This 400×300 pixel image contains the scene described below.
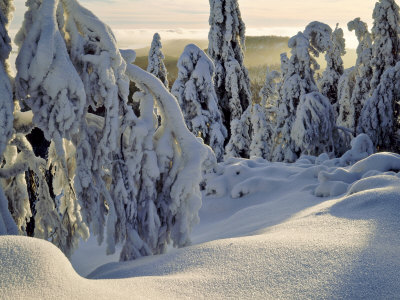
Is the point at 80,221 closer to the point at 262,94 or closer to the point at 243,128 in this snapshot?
the point at 243,128

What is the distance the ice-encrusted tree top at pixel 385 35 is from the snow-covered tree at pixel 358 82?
1.02 m

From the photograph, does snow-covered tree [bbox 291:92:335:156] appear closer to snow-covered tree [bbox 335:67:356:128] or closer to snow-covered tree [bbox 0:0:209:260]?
snow-covered tree [bbox 335:67:356:128]

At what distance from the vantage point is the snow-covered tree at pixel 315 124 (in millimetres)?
13375

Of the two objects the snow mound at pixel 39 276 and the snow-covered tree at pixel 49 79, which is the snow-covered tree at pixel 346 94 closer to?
the snow-covered tree at pixel 49 79

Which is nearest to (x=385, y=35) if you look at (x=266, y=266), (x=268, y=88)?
(x=268, y=88)

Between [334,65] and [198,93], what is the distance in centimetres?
1411

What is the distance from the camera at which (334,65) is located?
76.8 feet

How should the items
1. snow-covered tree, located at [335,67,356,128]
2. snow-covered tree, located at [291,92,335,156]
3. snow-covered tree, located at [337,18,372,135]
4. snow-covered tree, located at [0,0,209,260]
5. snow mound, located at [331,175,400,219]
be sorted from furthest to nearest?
snow-covered tree, located at [335,67,356,128]
snow-covered tree, located at [337,18,372,135]
snow-covered tree, located at [291,92,335,156]
snow mound, located at [331,175,400,219]
snow-covered tree, located at [0,0,209,260]

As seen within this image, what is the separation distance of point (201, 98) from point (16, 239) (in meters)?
12.2

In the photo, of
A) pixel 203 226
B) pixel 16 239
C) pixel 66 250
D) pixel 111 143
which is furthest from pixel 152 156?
pixel 203 226

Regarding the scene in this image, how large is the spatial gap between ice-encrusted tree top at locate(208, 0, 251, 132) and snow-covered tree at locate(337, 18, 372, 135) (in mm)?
6089

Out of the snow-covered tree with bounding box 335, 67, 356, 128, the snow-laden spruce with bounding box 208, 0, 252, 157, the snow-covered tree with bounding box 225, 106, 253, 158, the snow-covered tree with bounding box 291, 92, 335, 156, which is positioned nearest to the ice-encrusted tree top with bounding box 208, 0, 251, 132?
the snow-laden spruce with bounding box 208, 0, 252, 157

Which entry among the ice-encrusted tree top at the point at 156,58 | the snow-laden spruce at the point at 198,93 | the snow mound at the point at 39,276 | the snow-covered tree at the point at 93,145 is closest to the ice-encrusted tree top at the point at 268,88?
the ice-encrusted tree top at the point at 156,58

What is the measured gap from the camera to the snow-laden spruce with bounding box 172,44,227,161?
43.1 feet
